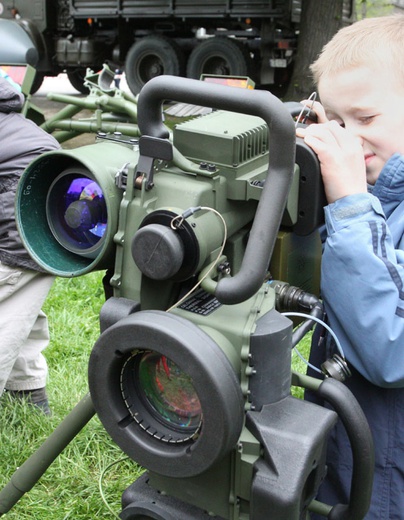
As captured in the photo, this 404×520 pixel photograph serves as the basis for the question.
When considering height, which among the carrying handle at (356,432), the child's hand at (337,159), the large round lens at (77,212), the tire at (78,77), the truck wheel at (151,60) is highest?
the child's hand at (337,159)

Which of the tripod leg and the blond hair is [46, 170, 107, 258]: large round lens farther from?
the blond hair

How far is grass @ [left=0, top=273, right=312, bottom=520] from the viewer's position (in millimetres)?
2588

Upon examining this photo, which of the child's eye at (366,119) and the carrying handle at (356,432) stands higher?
the child's eye at (366,119)

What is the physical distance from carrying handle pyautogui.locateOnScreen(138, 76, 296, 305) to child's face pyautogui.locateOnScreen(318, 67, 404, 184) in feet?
1.30

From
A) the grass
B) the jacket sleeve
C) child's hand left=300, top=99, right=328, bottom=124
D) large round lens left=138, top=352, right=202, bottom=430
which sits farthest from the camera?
the grass

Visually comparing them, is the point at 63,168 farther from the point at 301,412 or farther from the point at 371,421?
the point at 371,421

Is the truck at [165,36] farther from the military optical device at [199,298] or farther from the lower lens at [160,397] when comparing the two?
the lower lens at [160,397]

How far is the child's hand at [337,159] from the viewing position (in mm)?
1321

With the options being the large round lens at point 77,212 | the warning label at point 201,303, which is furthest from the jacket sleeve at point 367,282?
the large round lens at point 77,212

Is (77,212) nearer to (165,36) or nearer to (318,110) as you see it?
(318,110)

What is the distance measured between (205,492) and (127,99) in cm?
331

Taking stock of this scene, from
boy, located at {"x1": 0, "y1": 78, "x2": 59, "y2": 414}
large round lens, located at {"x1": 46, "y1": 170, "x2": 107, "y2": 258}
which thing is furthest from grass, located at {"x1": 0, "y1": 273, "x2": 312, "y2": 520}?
large round lens, located at {"x1": 46, "y1": 170, "x2": 107, "y2": 258}

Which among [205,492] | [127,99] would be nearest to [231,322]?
[205,492]

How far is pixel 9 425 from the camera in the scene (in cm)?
308
